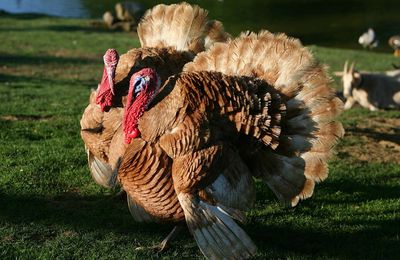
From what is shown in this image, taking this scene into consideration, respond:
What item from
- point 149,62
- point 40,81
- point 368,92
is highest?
point 149,62

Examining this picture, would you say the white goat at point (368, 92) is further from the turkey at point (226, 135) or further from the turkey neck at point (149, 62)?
the turkey at point (226, 135)

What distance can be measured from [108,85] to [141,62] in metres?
0.63

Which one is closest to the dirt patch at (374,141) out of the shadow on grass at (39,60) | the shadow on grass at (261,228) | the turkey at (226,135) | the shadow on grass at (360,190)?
the shadow on grass at (360,190)

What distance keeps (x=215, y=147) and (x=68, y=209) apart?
6.55 feet

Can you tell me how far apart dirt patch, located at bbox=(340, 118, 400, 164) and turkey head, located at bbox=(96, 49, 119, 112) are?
4.05 m

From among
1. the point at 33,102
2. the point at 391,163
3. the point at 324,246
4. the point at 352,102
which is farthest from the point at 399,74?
the point at 324,246

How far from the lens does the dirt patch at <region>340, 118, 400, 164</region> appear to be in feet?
27.7

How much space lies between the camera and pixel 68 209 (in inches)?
235

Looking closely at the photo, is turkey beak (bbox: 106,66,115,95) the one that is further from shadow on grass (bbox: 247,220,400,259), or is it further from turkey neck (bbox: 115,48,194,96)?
shadow on grass (bbox: 247,220,400,259)

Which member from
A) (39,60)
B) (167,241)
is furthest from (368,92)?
(167,241)

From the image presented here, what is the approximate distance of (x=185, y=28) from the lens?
6.98 meters

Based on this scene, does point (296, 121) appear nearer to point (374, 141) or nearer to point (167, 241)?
point (167, 241)

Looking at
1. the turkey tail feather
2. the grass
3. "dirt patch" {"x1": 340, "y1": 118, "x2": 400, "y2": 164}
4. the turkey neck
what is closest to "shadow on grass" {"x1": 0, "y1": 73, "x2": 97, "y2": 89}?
the grass

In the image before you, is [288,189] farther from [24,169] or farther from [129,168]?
[24,169]
